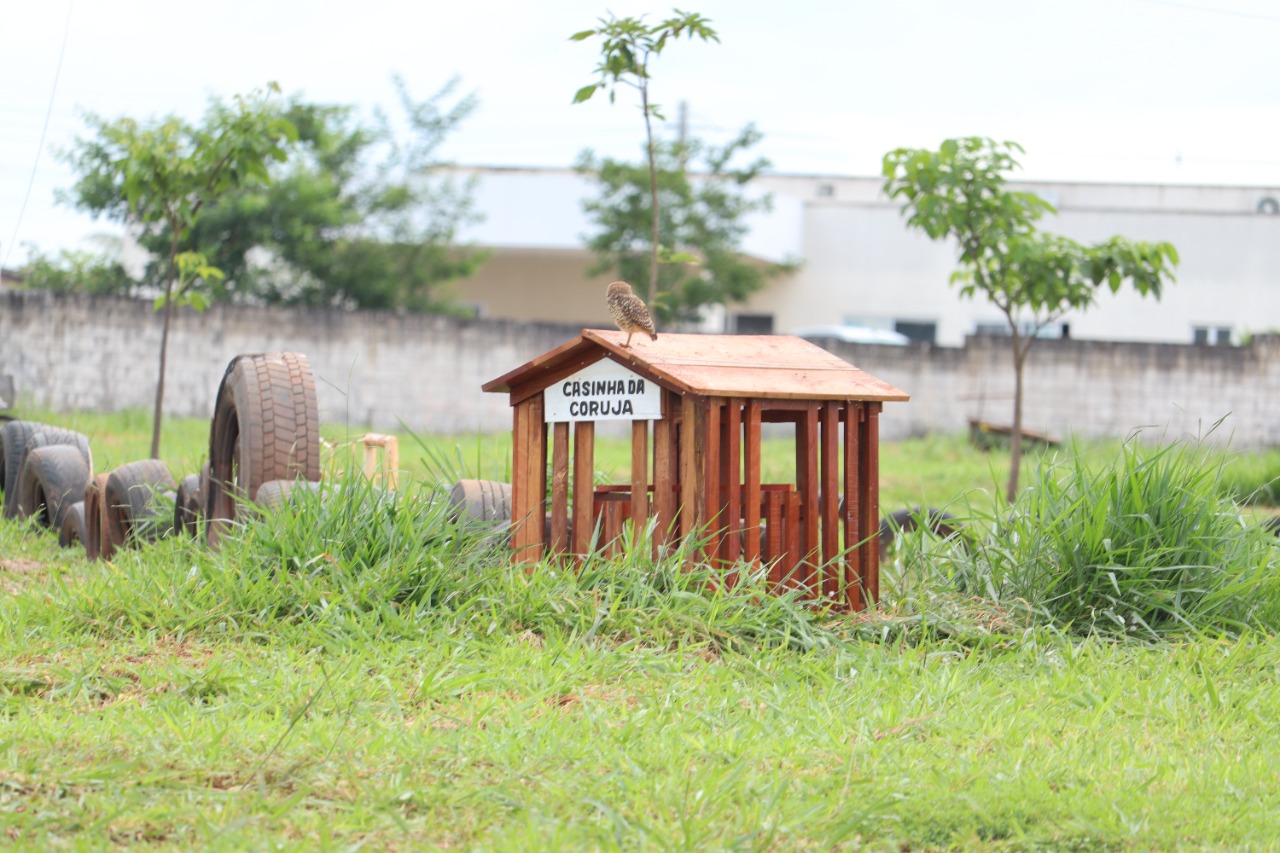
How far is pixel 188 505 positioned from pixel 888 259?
87.0 feet

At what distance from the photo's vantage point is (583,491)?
607 centimetres

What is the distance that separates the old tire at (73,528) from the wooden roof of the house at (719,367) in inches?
119

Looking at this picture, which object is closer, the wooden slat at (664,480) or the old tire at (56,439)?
the wooden slat at (664,480)

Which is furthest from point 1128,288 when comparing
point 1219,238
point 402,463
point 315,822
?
point 315,822

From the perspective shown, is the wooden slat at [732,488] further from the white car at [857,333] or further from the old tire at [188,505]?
the white car at [857,333]

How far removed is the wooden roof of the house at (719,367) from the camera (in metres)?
5.68

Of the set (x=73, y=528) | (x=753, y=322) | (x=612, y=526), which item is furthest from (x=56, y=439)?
(x=753, y=322)

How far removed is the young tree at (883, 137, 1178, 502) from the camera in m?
11.7

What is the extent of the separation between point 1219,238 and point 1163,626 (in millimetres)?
27738

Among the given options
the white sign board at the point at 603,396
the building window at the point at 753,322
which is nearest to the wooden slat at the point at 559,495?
the white sign board at the point at 603,396

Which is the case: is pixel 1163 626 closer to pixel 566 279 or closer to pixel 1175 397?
pixel 1175 397

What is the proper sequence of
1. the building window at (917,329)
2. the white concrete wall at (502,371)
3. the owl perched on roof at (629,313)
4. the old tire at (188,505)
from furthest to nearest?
the building window at (917,329), the white concrete wall at (502,371), the old tire at (188,505), the owl perched on roof at (629,313)

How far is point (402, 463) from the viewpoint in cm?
1345

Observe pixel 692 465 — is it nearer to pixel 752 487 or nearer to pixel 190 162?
pixel 752 487
